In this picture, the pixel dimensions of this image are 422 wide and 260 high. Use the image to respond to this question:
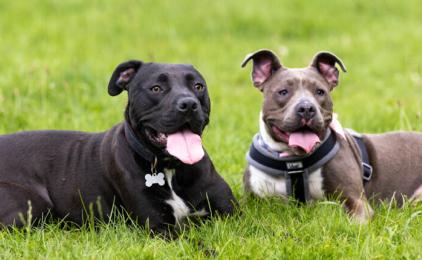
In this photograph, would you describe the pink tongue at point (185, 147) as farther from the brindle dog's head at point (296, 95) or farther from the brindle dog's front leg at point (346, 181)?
the brindle dog's front leg at point (346, 181)

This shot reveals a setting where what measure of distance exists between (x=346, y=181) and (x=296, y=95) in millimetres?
771

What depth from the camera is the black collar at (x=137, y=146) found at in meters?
5.31

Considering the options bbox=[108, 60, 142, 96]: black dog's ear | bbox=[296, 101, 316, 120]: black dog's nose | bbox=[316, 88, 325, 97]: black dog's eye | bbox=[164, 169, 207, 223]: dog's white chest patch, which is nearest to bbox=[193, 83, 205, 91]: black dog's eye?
bbox=[108, 60, 142, 96]: black dog's ear

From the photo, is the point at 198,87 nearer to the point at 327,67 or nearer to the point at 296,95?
the point at 296,95

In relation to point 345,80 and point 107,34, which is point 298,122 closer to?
point 345,80

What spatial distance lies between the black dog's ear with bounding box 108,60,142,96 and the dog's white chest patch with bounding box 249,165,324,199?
129 cm

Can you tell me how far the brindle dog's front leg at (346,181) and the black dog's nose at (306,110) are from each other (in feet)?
1.77

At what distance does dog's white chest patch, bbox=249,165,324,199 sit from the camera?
5.89 m

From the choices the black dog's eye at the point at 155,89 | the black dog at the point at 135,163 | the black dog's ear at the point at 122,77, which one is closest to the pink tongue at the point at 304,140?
the black dog at the point at 135,163

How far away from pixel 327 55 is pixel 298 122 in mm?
841

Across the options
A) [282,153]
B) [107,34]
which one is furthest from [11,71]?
[282,153]

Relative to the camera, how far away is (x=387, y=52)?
11930mm

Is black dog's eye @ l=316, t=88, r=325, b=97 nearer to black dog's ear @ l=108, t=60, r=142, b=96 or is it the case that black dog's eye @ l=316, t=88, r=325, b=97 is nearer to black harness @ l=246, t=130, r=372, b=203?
black harness @ l=246, t=130, r=372, b=203

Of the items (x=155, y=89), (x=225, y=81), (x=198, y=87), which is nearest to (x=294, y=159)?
(x=198, y=87)
